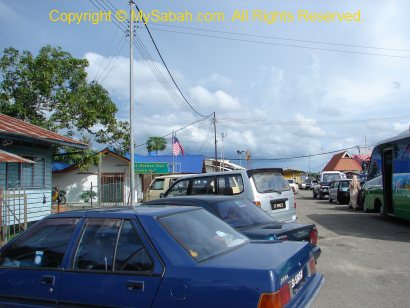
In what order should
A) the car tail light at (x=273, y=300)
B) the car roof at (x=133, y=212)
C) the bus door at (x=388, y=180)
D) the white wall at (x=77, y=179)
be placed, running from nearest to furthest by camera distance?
1. the car tail light at (x=273, y=300)
2. the car roof at (x=133, y=212)
3. the bus door at (x=388, y=180)
4. the white wall at (x=77, y=179)

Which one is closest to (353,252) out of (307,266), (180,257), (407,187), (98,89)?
(407,187)

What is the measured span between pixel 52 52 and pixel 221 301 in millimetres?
21134


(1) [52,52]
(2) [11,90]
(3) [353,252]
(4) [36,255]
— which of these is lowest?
(3) [353,252]

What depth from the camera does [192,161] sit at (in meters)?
45.9

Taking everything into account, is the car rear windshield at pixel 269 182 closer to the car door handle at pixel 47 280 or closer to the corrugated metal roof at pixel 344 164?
the car door handle at pixel 47 280

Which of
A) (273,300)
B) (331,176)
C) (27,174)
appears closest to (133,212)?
(273,300)

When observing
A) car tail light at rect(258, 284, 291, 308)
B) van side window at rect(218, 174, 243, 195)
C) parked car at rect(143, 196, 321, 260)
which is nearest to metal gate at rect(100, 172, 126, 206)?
van side window at rect(218, 174, 243, 195)

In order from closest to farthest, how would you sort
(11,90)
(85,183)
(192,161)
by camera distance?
(11,90) < (85,183) < (192,161)

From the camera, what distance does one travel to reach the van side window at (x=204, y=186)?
10.8 metres

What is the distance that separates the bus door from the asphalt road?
3.34 ft

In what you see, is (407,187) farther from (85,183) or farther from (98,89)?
(85,183)

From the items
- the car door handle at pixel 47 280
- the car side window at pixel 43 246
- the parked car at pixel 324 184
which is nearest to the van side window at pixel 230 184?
the car side window at pixel 43 246

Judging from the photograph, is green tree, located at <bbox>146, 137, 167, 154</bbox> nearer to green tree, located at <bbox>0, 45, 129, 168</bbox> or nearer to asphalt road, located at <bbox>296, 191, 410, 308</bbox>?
green tree, located at <bbox>0, 45, 129, 168</bbox>

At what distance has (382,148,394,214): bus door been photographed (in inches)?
615
